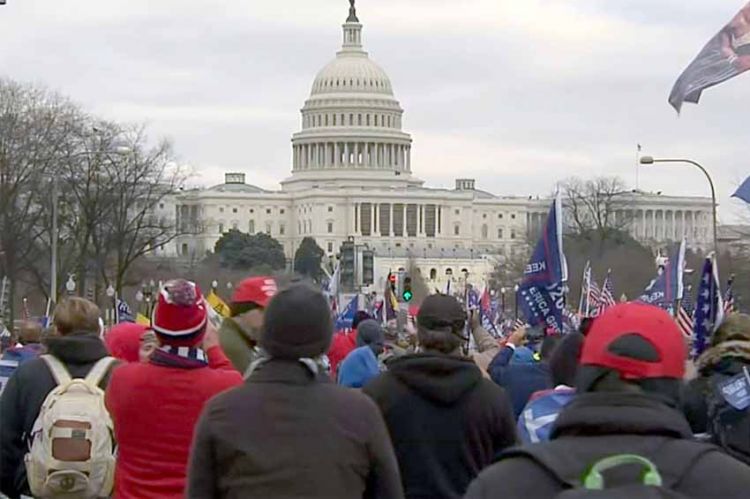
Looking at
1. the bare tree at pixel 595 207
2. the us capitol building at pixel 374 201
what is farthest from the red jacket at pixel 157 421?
the us capitol building at pixel 374 201

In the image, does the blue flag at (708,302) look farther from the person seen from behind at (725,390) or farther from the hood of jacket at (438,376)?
the hood of jacket at (438,376)

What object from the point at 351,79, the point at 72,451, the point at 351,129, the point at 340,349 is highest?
the point at 351,79

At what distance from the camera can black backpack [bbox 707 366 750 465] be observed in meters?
6.36

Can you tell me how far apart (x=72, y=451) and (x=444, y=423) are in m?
1.39

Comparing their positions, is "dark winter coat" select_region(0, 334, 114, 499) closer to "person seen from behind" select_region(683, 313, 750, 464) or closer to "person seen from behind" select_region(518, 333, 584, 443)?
"person seen from behind" select_region(518, 333, 584, 443)

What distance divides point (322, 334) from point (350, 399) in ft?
0.63

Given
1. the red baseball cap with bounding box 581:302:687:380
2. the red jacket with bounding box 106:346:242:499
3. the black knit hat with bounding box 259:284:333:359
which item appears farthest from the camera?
the red jacket with bounding box 106:346:242:499

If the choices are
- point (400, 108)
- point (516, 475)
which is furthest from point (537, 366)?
point (400, 108)

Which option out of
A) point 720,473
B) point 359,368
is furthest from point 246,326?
point 720,473

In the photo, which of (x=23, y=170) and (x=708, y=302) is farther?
(x=23, y=170)

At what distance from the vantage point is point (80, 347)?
25.8ft

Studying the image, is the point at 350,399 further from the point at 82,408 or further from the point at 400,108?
the point at 400,108

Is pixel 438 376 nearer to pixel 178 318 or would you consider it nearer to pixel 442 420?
pixel 442 420

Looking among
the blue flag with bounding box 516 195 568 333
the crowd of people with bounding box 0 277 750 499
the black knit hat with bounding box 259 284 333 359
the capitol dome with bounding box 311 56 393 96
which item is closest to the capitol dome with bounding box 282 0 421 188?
the capitol dome with bounding box 311 56 393 96
